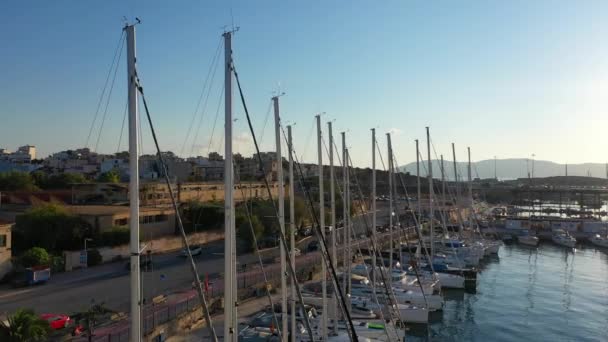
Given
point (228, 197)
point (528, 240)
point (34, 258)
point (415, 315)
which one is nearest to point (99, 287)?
point (34, 258)

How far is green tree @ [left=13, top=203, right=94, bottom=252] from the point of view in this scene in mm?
37156

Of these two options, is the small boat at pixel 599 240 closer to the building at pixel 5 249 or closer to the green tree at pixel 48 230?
the green tree at pixel 48 230

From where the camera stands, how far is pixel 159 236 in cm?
4672

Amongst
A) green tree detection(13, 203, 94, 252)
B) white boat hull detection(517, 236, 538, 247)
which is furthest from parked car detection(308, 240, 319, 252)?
white boat hull detection(517, 236, 538, 247)

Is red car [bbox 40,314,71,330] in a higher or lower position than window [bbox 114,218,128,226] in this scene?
lower

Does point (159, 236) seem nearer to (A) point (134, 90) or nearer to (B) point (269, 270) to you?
(B) point (269, 270)

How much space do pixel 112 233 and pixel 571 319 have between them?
34.6 meters

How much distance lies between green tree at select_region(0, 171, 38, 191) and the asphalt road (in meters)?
30.7

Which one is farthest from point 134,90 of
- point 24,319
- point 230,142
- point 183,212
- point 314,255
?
point 183,212

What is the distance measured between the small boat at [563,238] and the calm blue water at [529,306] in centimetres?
1242

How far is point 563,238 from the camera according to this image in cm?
6881

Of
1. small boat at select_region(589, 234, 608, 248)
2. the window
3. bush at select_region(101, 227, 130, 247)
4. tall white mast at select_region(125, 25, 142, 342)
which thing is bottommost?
small boat at select_region(589, 234, 608, 248)

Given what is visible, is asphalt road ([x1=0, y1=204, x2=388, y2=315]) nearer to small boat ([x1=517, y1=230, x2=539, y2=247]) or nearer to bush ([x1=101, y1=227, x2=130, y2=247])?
bush ([x1=101, y1=227, x2=130, y2=247])

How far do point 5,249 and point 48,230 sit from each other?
6.18m
